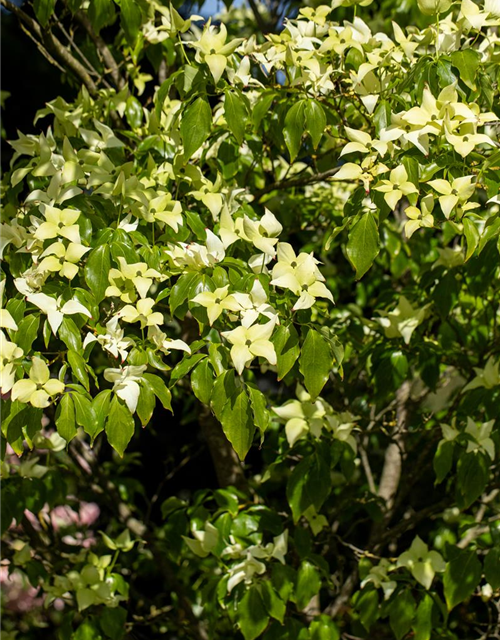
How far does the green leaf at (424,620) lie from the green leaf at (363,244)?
0.79 metres

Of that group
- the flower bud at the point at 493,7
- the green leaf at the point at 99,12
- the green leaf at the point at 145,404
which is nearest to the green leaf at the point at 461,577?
the green leaf at the point at 145,404

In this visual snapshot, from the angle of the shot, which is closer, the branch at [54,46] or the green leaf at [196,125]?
the green leaf at [196,125]

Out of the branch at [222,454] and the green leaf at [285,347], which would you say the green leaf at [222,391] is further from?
the branch at [222,454]

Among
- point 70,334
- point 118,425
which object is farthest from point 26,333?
point 118,425

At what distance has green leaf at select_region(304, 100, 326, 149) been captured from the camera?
134 centimetres

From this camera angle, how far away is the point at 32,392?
109 centimetres

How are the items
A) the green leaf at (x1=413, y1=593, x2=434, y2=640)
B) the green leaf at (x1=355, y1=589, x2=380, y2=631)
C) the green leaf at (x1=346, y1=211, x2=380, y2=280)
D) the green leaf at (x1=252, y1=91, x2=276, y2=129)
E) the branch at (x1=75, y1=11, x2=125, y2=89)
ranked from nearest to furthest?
the green leaf at (x1=346, y1=211, x2=380, y2=280), the green leaf at (x1=252, y1=91, x2=276, y2=129), the green leaf at (x1=413, y1=593, x2=434, y2=640), the green leaf at (x1=355, y1=589, x2=380, y2=631), the branch at (x1=75, y1=11, x2=125, y2=89)

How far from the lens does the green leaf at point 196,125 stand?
1.30 m

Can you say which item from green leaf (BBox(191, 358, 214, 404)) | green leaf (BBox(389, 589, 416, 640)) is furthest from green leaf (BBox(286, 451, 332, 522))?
green leaf (BBox(191, 358, 214, 404))

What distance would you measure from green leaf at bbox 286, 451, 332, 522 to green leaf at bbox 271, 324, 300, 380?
0.43m

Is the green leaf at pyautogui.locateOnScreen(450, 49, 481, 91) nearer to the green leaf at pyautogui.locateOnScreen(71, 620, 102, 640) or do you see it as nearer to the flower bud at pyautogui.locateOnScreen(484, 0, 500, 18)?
the flower bud at pyautogui.locateOnScreen(484, 0, 500, 18)

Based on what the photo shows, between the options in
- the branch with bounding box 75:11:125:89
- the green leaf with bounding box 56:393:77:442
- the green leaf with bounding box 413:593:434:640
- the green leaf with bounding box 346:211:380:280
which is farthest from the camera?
the branch with bounding box 75:11:125:89

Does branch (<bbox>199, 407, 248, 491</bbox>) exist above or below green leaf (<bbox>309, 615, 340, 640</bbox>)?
above

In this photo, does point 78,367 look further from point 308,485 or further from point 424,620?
point 424,620
